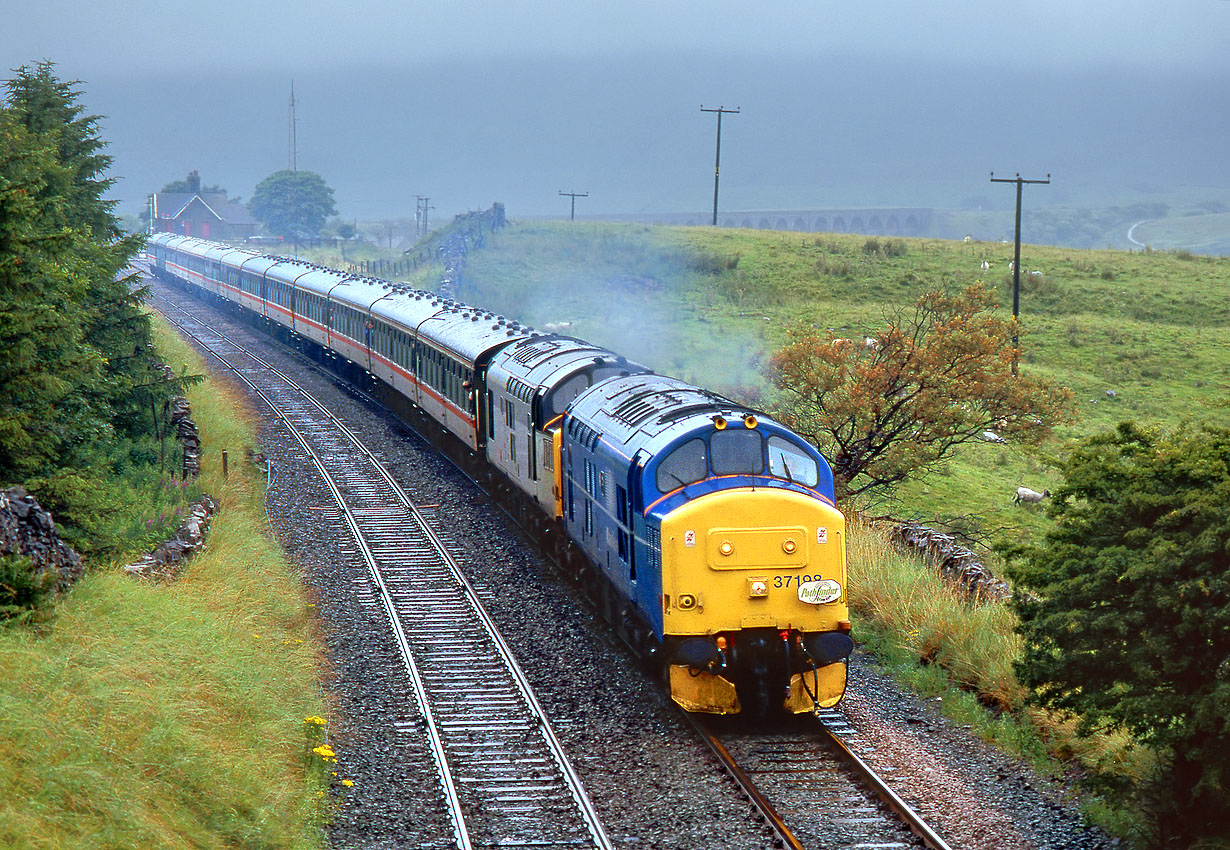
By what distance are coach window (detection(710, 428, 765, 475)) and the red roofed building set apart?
420ft

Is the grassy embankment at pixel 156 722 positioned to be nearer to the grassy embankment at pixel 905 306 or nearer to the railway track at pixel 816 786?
the railway track at pixel 816 786

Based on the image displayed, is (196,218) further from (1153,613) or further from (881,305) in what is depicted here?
(1153,613)

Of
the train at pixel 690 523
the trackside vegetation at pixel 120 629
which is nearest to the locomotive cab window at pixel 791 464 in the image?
the train at pixel 690 523

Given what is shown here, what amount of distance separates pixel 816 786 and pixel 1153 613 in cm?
341

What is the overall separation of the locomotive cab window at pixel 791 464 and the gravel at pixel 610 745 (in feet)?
8.82

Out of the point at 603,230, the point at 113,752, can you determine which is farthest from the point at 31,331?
the point at 603,230

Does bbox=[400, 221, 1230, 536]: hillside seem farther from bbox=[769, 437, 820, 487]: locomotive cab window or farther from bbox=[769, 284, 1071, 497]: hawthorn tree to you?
bbox=[769, 437, 820, 487]: locomotive cab window

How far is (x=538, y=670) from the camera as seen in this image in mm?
15016

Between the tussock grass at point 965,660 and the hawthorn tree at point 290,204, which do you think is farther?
the hawthorn tree at point 290,204

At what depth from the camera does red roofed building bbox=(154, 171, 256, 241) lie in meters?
133

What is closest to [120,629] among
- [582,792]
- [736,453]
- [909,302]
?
[582,792]

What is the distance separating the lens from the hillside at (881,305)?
35875mm

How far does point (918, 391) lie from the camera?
80.4ft

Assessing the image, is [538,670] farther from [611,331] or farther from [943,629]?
[611,331]
